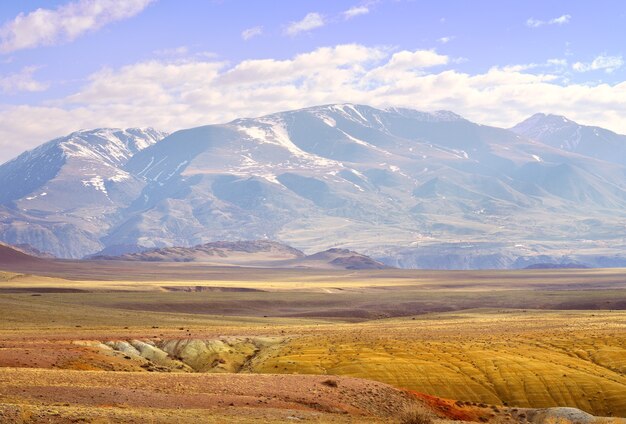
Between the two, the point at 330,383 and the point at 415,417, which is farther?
the point at 330,383

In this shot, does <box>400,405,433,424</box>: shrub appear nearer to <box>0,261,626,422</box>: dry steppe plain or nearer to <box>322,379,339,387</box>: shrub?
<box>0,261,626,422</box>: dry steppe plain

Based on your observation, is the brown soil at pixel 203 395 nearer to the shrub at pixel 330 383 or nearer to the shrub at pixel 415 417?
the shrub at pixel 330 383

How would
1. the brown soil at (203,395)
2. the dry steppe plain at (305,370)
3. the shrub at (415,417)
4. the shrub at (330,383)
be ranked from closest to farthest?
1. the brown soil at (203,395)
2. the dry steppe plain at (305,370)
3. the shrub at (415,417)
4. the shrub at (330,383)

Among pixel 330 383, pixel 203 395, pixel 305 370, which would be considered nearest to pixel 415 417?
pixel 330 383

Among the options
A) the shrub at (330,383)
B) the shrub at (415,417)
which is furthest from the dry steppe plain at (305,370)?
the shrub at (415,417)

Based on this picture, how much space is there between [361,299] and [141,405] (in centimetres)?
11593

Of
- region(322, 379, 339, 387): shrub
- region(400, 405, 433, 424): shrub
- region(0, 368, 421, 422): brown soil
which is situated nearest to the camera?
region(0, 368, 421, 422): brown soil

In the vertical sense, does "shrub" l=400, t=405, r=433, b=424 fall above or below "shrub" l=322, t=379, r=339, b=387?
below

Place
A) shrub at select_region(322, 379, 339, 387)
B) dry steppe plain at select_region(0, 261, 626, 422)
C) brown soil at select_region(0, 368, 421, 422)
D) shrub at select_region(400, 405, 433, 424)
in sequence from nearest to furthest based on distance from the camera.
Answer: brown soil at select_region(0, 368, 421, 422)
dry steppe plain at select_region(0, 261, 626, 422)
shrub at select_region(400, 405, 433, 424)
shrub at select_region(322, 379, 339, 387)

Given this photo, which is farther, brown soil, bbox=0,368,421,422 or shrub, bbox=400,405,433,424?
shrub, bbox=400,405,433,424

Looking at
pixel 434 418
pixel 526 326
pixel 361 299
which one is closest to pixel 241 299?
pixel 361 299

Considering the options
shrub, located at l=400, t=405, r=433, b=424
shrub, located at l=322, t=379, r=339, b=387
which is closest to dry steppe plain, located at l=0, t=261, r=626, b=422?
shrub, located at l=322, t=379, r=339, b=387

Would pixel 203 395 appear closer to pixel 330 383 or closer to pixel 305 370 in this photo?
pixel 330 383

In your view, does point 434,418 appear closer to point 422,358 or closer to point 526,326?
point 422,358
